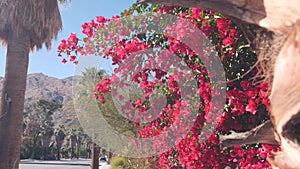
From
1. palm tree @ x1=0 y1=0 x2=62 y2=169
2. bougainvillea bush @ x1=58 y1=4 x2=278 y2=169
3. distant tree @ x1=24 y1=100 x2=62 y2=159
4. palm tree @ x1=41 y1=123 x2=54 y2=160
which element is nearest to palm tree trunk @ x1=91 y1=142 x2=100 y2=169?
palm tree @ x1=0 y1=0 x2=62 y2=169

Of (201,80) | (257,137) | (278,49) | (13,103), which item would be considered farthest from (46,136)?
(278,49)

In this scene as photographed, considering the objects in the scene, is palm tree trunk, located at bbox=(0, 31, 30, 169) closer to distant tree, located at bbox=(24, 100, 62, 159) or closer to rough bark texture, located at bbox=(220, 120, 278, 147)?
rough bark texture, located at bbox=(220, 120, 278, 147)

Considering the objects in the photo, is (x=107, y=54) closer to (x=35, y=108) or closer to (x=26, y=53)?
(x=26, y=53)

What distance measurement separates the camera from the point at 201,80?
145 inches

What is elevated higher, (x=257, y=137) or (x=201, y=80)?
(x=201, y=80)

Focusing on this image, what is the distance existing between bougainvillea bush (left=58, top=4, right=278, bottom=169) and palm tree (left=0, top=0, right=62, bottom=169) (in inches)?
228

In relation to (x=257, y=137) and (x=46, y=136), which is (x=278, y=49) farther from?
(x=46, y=136)

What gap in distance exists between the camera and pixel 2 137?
390 inches

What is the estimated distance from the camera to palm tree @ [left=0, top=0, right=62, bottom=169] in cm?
995

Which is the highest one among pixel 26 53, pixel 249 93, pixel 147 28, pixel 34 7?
pixel 34 7

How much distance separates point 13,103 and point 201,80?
25.9 ft

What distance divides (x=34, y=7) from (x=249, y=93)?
10000 millimetres

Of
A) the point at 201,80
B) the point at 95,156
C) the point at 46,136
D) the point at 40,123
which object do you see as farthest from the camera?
the point at 40,123

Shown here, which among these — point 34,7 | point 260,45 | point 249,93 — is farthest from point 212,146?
point 34,7
